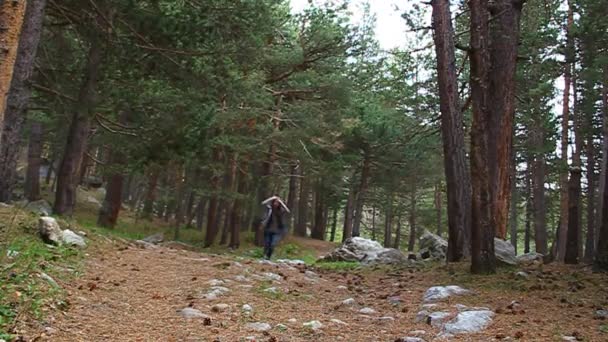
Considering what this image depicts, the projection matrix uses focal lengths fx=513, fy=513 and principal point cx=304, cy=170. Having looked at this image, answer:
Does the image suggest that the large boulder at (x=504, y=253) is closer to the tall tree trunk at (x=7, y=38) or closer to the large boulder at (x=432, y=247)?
the large boulder at (x=432, y=247)

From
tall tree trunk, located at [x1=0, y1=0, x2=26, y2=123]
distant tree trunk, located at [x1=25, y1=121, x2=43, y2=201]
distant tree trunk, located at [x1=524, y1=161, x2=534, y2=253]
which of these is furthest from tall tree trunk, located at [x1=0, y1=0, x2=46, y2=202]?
distant tree trunk, located at [x1=524, y1=161, x2=534, y2=253]

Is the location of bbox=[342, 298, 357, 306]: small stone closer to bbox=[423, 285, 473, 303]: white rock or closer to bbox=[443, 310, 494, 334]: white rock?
bbox=[423, 285, 473, 303]: white rock

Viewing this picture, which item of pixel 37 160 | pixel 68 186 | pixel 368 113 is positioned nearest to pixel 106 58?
pixel 68 186

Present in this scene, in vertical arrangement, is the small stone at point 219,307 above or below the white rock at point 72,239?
below

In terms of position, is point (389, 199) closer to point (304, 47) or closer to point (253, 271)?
point (304, 47)

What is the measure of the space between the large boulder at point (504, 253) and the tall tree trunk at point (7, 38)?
285 inches

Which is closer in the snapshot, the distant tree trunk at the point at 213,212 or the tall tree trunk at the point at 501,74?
the tall tree trunk at the point at 501,74

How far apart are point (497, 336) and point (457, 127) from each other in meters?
5.33

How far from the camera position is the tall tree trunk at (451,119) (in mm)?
8820

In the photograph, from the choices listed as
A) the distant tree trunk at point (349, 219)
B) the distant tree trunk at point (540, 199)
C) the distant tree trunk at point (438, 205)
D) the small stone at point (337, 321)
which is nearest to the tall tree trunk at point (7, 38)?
the small stone at point (337, 321)

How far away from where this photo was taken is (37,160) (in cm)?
2044

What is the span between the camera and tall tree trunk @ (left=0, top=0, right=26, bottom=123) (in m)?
3.68

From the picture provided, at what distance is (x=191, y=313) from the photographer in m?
4.58

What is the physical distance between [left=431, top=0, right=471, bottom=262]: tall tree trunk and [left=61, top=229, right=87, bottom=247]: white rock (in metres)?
5.85
